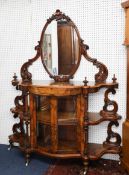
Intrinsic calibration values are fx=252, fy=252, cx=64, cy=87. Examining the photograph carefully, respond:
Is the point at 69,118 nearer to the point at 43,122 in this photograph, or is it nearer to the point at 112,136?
the point at 43,122

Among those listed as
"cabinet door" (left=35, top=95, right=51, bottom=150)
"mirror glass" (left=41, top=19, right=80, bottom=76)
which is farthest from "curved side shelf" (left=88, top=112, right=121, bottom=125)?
"mirror glass" (left=41, top=19, right=80, bottom=76)

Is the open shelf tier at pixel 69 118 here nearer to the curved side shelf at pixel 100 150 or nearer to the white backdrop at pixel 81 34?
the white backdrop at pixel 81 34

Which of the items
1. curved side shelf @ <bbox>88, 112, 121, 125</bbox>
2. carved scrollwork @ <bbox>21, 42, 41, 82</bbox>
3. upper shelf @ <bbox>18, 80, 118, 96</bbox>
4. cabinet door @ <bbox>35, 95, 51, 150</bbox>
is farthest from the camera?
carved scrollwork @ <bbox>21, 42, 41, 82</bbox>

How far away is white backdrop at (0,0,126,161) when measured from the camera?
2.83 meters

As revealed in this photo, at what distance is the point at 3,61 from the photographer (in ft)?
11.0

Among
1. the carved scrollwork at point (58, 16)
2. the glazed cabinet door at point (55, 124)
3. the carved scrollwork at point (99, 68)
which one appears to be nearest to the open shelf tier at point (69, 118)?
the glazed cabinet door at point (55, 124)

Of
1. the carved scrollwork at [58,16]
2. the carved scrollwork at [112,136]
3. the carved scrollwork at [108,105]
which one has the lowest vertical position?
the carved scrollwork at [112,136]

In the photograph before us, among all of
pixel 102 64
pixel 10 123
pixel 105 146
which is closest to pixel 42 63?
pixel 102 64

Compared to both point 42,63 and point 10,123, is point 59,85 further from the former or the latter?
point 10,123

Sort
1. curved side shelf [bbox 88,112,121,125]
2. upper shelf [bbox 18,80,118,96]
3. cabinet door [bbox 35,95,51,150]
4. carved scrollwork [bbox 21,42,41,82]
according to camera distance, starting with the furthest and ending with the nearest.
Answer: carved scrollwork [bbox 21,42,41,82] → cabinet door [bbox 35,95,51,150] → curved side shelf [bbox 88,112,121,125] → upper shelf [bbox 18,80,118,96]

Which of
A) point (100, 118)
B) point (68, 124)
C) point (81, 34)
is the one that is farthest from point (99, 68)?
point (68, 124)

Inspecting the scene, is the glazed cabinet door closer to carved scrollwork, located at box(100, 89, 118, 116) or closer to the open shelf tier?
the open shelf tier

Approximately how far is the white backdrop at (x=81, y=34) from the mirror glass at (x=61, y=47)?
0.11 m

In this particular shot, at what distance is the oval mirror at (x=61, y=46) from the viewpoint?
2916mm
